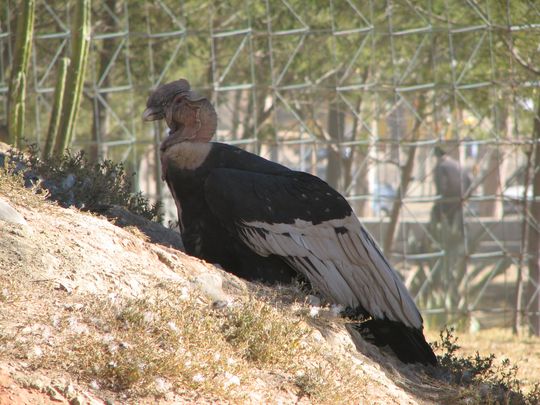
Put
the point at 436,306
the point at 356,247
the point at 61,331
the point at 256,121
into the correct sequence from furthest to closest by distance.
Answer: the point at 256,121
the point at 436,306
the point at 356,247
the point at 61,331

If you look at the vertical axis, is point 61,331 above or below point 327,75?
below

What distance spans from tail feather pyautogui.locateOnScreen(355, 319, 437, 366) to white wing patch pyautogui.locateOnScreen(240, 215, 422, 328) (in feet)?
0.17

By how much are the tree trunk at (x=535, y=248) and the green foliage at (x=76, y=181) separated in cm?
892

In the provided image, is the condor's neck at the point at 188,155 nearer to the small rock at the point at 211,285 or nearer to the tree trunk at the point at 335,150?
the small rock at the point at 211,285

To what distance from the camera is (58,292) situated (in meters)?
4.91

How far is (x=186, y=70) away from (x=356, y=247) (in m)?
11.5

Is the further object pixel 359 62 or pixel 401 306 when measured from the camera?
pixel 359 62

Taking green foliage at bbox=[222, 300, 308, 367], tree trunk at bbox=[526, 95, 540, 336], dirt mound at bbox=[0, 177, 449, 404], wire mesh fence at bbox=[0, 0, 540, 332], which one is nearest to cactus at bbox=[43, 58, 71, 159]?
dirt mound at bbox=[0, 177, 449, 404]

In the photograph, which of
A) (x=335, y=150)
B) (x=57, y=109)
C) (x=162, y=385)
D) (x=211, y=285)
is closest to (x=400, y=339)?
(x=211, y=285)

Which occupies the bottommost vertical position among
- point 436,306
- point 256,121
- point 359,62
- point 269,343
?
point 436,306

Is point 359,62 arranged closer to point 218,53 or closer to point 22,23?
point 218,53

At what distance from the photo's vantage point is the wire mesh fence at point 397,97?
15305mm

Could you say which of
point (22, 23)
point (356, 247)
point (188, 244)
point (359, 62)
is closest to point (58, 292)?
point (188, 244)

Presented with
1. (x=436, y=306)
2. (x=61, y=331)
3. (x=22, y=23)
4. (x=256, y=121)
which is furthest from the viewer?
(x=256, y=121)
